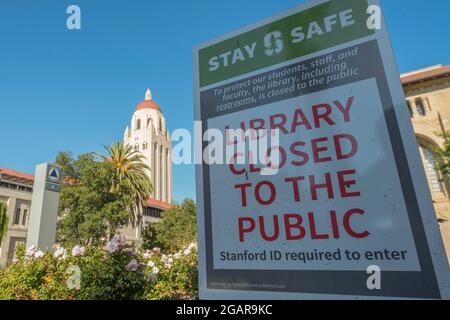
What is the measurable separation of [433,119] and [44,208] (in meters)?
31.6

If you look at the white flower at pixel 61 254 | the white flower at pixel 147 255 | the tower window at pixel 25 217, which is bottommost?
the white flower at pixel 147 255

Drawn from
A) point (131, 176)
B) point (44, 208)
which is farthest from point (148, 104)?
point (44, 208)

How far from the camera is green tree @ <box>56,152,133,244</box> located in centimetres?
2967

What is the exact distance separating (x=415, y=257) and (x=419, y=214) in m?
0.26

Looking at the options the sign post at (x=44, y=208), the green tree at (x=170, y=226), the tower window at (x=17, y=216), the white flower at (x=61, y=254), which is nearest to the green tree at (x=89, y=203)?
the green tree at (x=170, y=226)

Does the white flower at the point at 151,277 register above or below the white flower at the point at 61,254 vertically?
below

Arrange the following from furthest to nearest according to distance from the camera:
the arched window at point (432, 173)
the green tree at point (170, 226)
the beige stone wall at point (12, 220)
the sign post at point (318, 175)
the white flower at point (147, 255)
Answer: the green tree at point (170, 226)
the beige stone wall at point (12, 220)
the arched window at point (432, 173)
the white flower at point (147, 255)
the sign post at point (318, 175)

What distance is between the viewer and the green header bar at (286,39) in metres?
2.21

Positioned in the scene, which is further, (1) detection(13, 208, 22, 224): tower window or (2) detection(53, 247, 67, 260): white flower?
(1) detection(13, 208, 22, 224): tower window

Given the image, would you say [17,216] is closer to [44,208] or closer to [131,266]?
[44,208]

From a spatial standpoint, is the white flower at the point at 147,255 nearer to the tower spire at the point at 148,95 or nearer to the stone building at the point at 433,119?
the stone building at the point at 433,119

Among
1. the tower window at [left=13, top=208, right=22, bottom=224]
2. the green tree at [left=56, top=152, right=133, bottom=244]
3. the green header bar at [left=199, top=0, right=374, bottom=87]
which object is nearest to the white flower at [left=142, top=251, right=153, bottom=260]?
the green header bar at [left=199, top=0, right=374, bottom=87]

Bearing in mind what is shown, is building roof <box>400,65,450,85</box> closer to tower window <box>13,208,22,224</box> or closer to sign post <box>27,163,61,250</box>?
sign post <box>27,163,61,250</box>

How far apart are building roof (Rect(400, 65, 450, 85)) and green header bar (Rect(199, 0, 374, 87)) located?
105 ft
